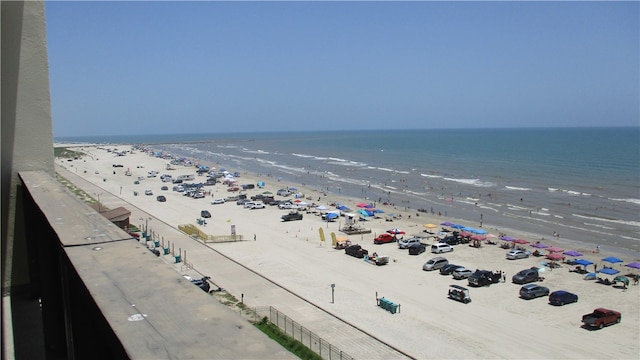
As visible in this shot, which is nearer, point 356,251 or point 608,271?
point 608,271

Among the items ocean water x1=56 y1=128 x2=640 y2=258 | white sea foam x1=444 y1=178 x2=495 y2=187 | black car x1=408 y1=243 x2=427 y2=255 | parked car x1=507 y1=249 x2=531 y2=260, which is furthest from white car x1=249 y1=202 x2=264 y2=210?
white sea foam x1=444 y1=178 x2=495 y2=187

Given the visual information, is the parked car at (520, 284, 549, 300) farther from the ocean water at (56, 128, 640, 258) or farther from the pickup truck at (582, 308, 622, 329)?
the ocean water at (56, 128, 640, 258)

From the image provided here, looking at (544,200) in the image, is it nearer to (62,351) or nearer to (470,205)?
(470,205)

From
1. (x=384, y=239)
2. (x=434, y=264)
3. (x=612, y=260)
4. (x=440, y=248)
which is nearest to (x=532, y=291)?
(x=434, y=264)

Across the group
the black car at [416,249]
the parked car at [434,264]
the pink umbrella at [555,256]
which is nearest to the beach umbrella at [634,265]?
the pink umbrella at [555,256]

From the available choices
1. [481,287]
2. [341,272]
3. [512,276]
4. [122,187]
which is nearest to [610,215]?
[512,276]

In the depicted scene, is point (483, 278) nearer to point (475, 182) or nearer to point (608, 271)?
point (608, 271)

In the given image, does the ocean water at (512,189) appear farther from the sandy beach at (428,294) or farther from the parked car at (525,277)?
the parked car at (525,277)
